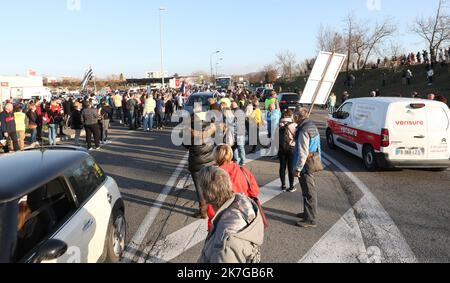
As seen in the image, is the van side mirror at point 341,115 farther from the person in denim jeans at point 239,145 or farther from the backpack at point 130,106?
the backpack at point 130,106

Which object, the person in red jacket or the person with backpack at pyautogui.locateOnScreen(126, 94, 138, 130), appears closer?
the person in red jacket

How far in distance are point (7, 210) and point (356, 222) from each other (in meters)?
4.83

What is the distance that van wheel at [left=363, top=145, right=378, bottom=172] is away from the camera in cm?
912

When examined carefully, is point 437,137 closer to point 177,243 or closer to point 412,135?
point 412,135

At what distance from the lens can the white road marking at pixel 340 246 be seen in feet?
15.2

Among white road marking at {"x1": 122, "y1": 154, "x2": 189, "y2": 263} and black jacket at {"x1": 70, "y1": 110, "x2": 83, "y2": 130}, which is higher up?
black jacket at {"x1": 70, "y1": 110, "x2": 83, "y2": 130}

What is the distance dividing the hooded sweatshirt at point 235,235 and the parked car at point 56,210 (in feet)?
3.90

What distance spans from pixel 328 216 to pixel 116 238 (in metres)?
3.40

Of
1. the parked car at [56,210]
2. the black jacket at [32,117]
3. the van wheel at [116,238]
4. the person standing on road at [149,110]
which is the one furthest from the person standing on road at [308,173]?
the person standing on road at [149,110]

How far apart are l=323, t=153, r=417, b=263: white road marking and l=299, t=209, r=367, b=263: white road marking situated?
0.58ft

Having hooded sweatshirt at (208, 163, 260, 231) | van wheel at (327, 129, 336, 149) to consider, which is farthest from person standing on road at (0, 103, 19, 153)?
hooded sweatshirt at (208, 163, 260, 231)

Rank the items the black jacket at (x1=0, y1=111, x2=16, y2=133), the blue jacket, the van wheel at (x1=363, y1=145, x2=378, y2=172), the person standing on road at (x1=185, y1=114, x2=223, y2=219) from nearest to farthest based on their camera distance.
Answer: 1. the blue jacket
2. the person standing on road at (x1=185, y1=114, x2=223, y2=219)
3. the van wheel at (x1=363, y1=145, x2=378, y2=172)
4. the black jacket at (x1=0, y1=111, x2=16, y2=133)

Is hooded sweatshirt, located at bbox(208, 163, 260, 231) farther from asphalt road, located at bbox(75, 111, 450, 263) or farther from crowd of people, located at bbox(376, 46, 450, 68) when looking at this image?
crowd of people, located at bbox(376, 46, 450, 68)
